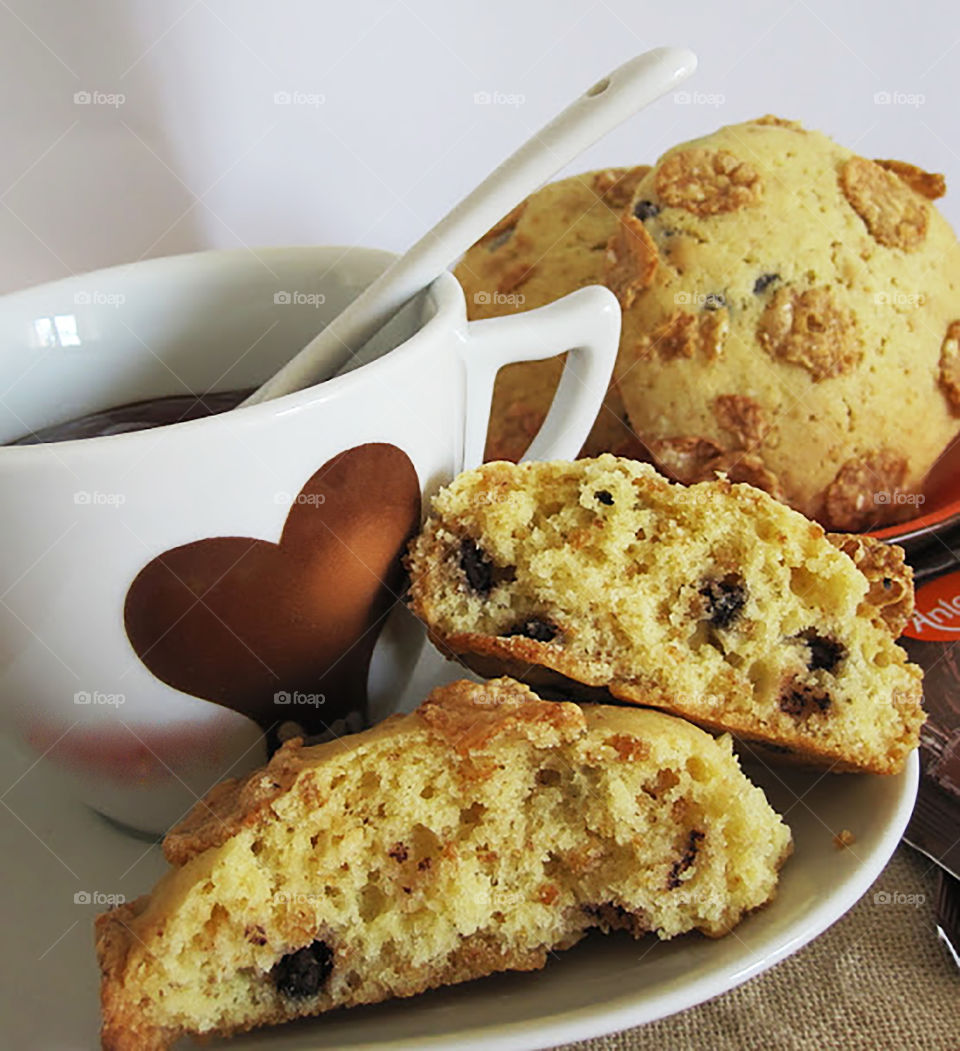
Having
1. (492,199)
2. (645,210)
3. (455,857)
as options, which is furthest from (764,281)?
(455,857)

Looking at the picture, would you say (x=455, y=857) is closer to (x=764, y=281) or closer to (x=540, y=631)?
(x=540, y=631)

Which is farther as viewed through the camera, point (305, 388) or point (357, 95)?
point (357, 95)

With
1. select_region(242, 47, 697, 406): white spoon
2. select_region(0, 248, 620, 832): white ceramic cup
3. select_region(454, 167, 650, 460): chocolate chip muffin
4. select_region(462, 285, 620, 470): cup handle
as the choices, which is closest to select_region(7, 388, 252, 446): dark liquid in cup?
select_region(0, 248, 620, 832): white ceramic cup

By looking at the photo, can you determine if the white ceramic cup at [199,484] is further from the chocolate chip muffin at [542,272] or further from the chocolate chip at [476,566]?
the chocolate chip muffin at [542,272]

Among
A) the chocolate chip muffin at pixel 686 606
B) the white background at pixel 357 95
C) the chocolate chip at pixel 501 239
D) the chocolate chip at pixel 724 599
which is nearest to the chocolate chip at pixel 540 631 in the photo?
the chocolate chip muffin at pixel 686 606

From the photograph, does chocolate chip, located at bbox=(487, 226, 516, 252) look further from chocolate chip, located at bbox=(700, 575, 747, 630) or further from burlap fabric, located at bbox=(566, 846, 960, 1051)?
burlap fabric, located at bbox=(566, 846, 960, 1051)

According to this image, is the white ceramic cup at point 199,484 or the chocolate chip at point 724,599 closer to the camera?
the white ceramic cup at point 199,484

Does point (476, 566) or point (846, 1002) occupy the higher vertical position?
point (476, 566)
